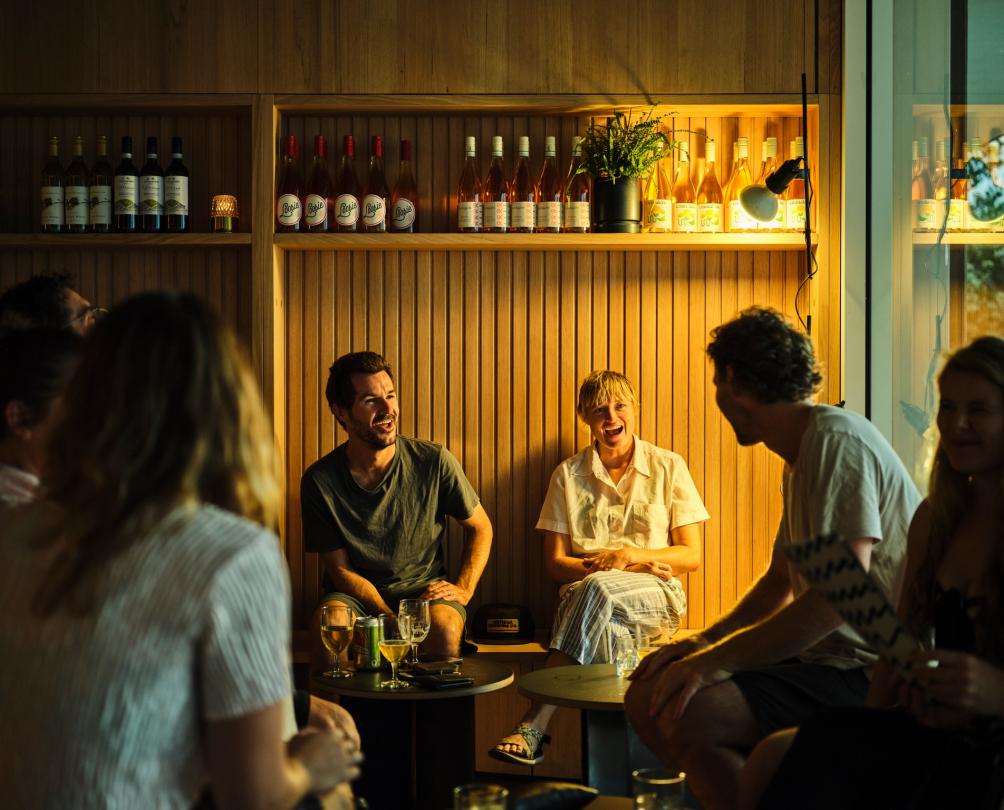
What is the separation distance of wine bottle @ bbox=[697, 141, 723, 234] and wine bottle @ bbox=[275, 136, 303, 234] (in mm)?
1454

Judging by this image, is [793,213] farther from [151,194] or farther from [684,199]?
[151,194]

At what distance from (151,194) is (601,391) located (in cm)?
175

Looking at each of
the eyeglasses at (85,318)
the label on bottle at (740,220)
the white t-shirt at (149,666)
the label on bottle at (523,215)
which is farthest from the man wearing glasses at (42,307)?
the label on bottle at (740,220)

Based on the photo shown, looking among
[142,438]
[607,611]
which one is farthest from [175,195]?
[142,438]

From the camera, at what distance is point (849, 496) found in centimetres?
254

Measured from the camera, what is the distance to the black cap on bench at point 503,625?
4.26 meters

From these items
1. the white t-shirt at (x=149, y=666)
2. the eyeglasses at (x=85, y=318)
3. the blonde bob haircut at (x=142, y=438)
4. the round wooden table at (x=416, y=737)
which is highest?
the eyeglasses at (x=85, y=318)

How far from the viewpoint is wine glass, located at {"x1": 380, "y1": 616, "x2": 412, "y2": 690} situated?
9.96 feet

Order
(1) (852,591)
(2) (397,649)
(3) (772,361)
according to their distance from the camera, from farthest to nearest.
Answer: (2) (397,649)
(3) (772,361)
(1) (852,591)

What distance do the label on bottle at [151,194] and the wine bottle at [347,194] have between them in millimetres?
629

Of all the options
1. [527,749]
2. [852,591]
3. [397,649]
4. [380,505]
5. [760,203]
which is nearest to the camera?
[852,591]

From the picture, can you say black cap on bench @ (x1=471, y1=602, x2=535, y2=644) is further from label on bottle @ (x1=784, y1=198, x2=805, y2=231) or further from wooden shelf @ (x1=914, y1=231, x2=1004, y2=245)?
wooden shelf @ (x1=914, y1=231, x2=1004, y2=245)

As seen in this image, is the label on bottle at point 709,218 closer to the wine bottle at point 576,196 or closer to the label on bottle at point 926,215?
the wine bottle at point 576,196

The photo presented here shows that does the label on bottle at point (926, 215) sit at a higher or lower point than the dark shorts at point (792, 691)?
higher
